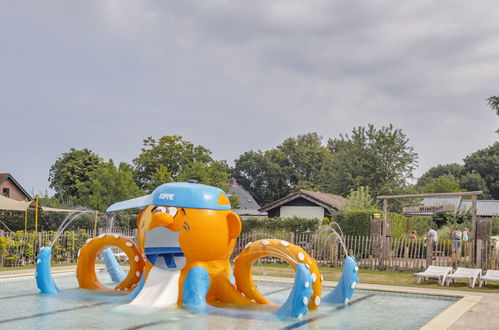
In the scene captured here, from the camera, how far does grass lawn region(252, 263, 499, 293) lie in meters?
15.7

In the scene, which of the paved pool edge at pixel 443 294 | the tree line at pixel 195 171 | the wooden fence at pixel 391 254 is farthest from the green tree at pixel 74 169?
the paved pool edge at pixel 443 294

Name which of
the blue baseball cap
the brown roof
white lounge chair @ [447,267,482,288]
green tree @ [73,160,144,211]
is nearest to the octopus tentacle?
the blue baseball cap

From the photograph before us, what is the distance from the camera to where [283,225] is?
2570 centimetres

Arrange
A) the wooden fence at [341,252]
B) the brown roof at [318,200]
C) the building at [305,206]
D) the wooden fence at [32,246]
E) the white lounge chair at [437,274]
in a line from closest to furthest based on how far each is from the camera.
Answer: the white lounge chair at [437,274], the wooden fence at [341,252], the wooden fence at [32,246], the brown roof at [318,200], the building at [305,206]

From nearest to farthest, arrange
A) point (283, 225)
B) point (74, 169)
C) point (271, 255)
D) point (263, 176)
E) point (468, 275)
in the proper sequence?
point (271, 255) < point (468, 275) < point (283, 225) < point (74, 169) < point (263, 176)

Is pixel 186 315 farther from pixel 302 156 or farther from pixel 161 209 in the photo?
pixel 302 156

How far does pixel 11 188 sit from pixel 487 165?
214 ft

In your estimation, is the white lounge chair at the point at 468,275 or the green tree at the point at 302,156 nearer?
the white lounge chair at the point at 468,275

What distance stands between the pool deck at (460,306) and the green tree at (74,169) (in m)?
39.7

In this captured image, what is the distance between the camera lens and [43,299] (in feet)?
40.7

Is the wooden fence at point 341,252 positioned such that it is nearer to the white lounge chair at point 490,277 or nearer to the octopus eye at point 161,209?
the white lounge chair at point 490,277

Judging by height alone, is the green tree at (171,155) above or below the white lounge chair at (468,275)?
above

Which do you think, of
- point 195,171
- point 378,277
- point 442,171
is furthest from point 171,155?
point 442,171

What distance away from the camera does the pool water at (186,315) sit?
9688mm
